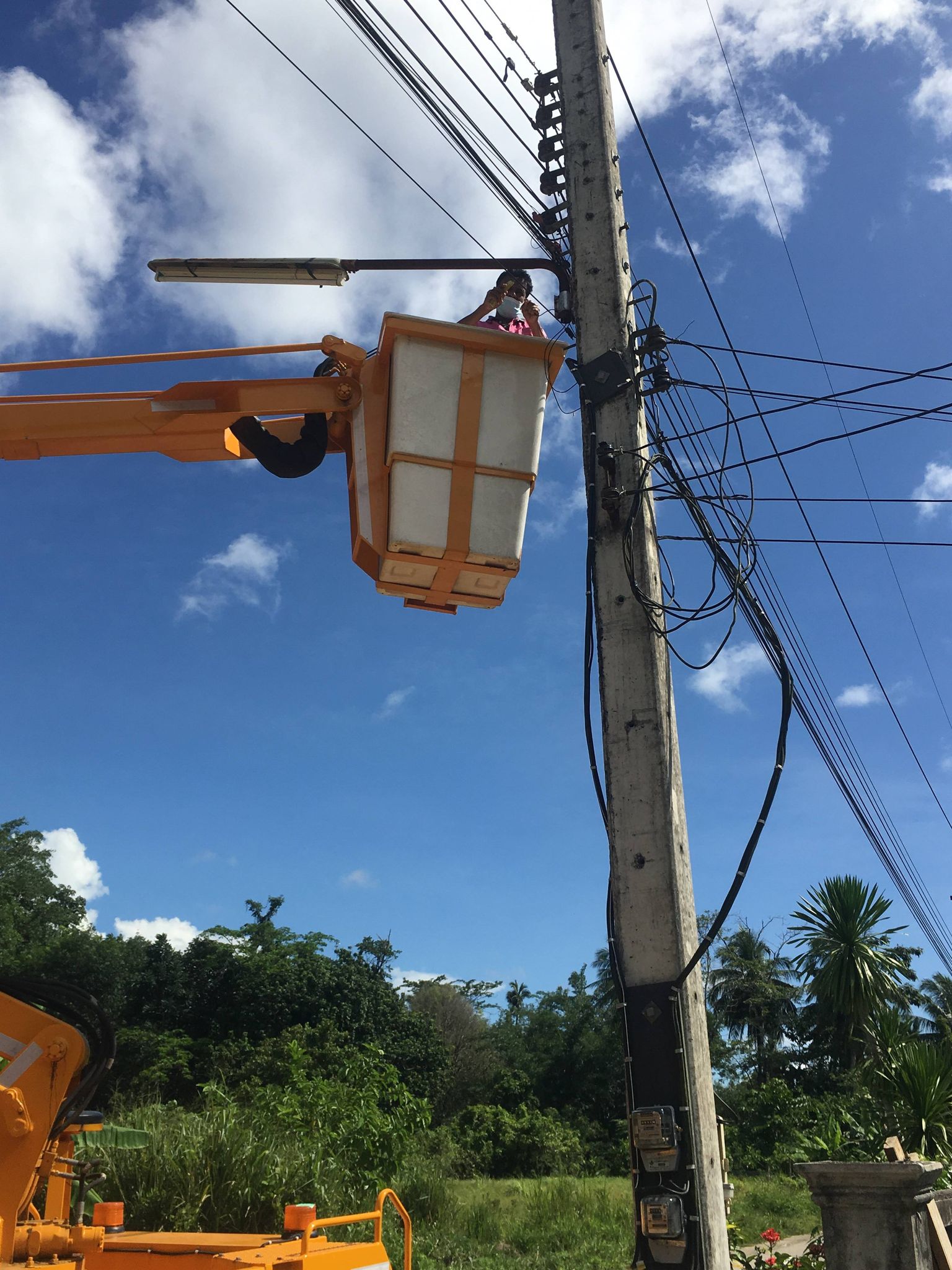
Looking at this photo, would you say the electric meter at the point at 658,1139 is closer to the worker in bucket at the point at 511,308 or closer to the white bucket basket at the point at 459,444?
the white bucket basket at the point at 459,444

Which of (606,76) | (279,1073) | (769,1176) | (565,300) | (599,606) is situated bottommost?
(769,1176)

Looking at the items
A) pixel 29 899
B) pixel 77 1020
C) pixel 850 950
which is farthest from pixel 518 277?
pixel 29 899

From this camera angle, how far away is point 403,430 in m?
4.64

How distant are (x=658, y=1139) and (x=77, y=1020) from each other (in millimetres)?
2587

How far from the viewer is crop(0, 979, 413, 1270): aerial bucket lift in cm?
391

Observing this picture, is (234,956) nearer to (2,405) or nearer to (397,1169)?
(397,1169)

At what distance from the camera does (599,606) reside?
549 cm

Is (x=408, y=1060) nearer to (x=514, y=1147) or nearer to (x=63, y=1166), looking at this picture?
(x=514, y=1147)

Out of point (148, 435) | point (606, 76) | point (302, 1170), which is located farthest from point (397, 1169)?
point (606, 76)

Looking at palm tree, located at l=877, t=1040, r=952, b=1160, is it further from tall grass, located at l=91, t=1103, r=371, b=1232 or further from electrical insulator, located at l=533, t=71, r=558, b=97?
electrical insulator, located at l=533, t=71, r=558, b=97

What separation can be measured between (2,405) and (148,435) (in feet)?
2.38

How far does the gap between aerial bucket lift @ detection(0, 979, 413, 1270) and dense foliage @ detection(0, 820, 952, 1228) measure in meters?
2.50

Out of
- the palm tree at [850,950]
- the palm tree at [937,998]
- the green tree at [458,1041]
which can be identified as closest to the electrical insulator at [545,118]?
the palm tree at [850,950]

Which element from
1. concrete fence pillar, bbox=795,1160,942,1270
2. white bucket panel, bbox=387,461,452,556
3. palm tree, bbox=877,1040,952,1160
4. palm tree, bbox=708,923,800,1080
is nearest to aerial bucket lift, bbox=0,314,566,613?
white bucket panel, bbox=387,461,452,556
